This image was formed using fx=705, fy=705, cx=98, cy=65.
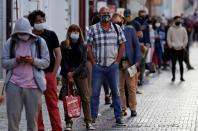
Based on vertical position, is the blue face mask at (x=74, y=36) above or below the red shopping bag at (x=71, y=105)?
above

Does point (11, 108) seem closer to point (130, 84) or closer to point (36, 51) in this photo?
point (36, 51)

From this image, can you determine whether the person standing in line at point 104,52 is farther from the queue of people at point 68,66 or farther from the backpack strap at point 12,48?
the backpack strap at point 12,48

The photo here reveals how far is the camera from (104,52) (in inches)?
466

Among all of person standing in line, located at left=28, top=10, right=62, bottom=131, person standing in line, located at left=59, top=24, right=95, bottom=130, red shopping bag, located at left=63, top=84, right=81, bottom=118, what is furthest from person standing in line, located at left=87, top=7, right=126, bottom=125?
person standing in line, located at left=28, top=10, right=62, bottom=131

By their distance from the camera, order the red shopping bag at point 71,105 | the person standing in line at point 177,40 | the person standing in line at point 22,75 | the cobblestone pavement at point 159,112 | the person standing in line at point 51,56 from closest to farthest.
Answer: the person standing in line at point 22,75, the person standing in line at point 51,56, the red shopping bag at point 71,105, the cobblestone pavement at point 159,112, the person standing in line at point 177,40

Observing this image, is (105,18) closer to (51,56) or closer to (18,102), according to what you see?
(51,56)

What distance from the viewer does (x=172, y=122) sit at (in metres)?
12.3

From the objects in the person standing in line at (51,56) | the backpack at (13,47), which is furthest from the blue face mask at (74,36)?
the backpack at (13,47)

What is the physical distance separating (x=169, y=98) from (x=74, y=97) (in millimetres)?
5603

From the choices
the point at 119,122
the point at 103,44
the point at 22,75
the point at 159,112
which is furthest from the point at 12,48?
the point at 159,112

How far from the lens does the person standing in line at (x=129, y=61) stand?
42.3 ft

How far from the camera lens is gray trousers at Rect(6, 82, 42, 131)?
8711 mm

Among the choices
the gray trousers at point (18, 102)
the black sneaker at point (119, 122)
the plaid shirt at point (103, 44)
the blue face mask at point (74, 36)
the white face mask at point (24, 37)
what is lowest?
the black sneaker at point (119, 122)

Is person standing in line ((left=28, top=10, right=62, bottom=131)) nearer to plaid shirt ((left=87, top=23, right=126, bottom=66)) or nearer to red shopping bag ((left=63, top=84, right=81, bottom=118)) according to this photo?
red shopping bag ((left=63, top=84, right=81, bottom=118))
